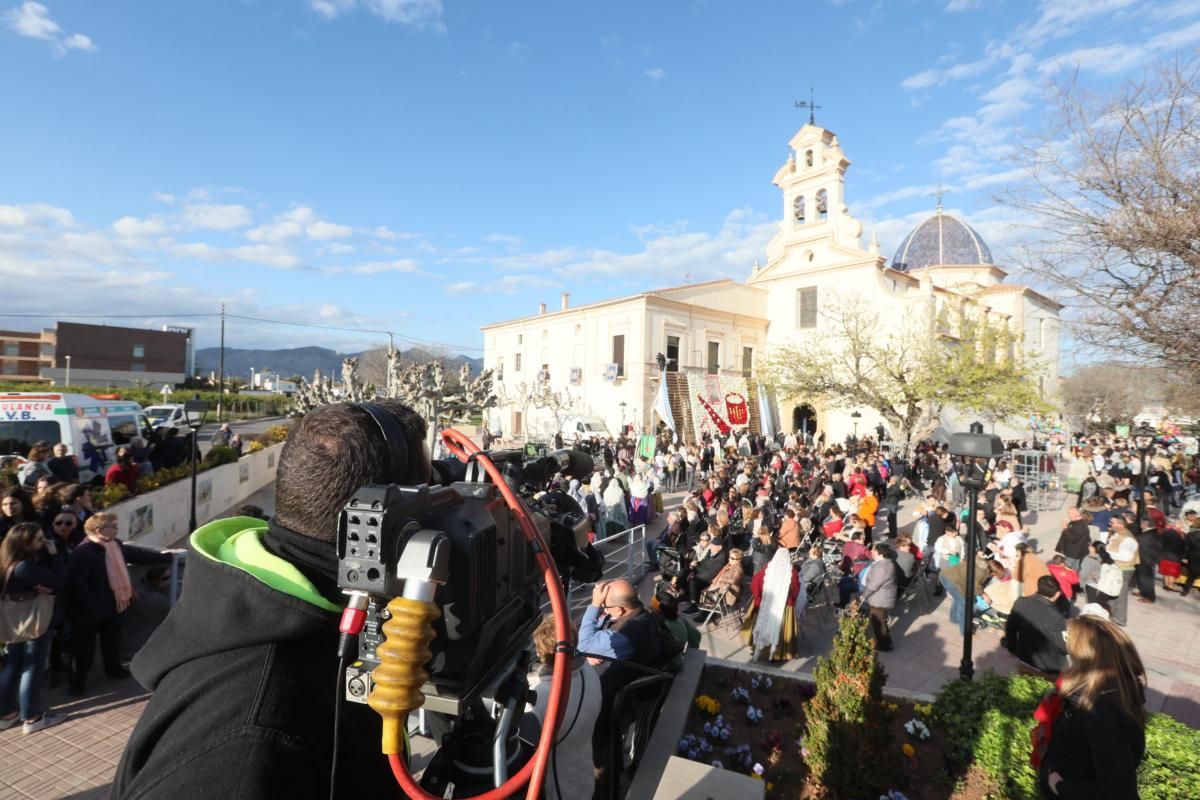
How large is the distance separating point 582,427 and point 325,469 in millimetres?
28571

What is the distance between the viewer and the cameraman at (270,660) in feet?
3.21

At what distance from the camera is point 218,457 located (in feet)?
48.2

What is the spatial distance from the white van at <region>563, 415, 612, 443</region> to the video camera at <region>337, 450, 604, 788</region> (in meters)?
27.1

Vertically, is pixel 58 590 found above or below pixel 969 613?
above

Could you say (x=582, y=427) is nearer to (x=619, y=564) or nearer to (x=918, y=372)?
(x=918, y=372)

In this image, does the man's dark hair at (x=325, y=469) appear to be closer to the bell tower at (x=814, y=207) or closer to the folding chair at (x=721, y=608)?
the folding chair at (x=721, y=608)

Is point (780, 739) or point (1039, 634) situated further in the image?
point (1039, 634)

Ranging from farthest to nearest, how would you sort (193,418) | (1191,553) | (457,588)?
(193,418)
(1191,553)
(457,588)

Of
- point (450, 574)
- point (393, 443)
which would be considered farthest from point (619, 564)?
point (450, 574)

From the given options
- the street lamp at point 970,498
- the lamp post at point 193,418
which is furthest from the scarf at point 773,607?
the lamp post at point 193,418

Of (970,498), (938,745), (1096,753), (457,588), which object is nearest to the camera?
(457,588)

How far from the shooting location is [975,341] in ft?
79.8

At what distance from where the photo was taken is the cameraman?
0.98m

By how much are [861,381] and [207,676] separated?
26.5 metres
